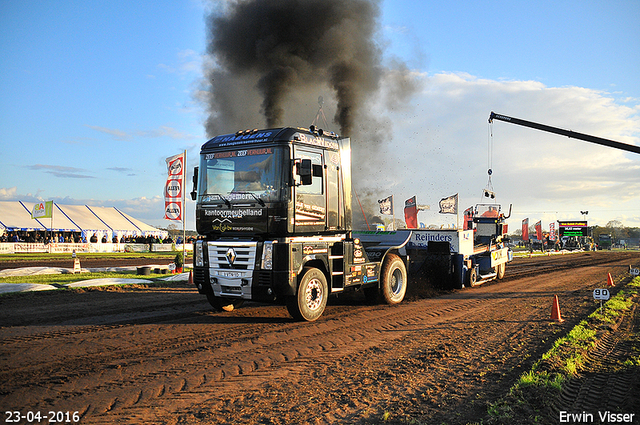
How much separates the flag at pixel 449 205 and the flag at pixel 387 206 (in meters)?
3.75

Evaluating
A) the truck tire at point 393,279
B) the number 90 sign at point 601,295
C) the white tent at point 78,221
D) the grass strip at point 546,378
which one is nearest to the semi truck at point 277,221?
the truck tire at point 393,279

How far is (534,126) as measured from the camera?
20.9m

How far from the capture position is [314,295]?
845cm

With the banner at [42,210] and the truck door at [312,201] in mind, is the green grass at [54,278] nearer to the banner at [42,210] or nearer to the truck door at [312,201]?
the truck door at [312,201]

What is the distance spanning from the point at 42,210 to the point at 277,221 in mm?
36893

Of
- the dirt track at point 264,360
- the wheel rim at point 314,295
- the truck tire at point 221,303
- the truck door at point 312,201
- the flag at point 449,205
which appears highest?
the flag at point 449,205

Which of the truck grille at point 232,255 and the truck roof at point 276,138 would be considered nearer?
the truck grille at point 232,255

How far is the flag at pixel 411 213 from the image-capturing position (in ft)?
73.4

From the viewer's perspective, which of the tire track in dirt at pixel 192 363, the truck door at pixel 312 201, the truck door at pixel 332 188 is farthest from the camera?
the truck door at pixel 332 188

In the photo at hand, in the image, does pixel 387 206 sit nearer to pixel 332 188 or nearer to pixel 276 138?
pixel 332 188

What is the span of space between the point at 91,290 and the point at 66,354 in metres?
7.67

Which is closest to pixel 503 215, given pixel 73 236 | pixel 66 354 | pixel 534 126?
pixel 534 126

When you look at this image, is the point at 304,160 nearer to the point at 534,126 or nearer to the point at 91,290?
the point at 91,290

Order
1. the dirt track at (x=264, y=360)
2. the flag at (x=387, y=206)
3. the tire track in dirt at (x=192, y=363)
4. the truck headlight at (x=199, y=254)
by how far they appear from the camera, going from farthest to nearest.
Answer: the flag at (x=387, y=206), the truck headlight at (x=199, y=254), the tire track in dirt at (x=192, y=363), the dirt track at (x=264, y=360)
